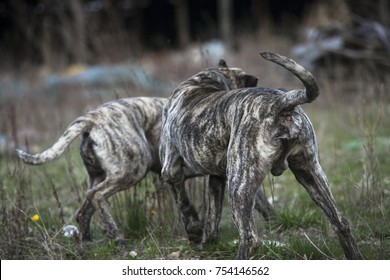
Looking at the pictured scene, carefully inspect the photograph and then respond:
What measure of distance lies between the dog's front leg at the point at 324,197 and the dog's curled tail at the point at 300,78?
44cm

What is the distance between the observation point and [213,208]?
4203 mm

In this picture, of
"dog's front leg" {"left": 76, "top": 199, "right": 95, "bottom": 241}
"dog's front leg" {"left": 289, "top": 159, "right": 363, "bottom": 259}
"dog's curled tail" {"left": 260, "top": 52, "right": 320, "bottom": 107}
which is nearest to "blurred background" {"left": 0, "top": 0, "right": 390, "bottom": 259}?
"dog's front leg" {"left": 76, "top": 199, "right": 95, "bottom": 241}

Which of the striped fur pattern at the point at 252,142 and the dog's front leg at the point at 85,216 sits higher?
the striped fur pattern at the point at 252,142

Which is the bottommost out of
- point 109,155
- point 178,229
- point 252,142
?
point 178,229

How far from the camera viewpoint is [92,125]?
187 inches

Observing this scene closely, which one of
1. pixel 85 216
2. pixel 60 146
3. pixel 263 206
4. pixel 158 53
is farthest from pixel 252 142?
pixel 158 53

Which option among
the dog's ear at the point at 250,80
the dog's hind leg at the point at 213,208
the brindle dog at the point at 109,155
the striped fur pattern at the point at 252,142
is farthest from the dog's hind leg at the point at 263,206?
the striped fur pattern at the point at 252,142

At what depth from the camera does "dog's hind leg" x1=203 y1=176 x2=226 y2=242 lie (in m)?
4.18

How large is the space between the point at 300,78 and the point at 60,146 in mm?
2281

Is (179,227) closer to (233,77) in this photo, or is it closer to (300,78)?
(233,77)

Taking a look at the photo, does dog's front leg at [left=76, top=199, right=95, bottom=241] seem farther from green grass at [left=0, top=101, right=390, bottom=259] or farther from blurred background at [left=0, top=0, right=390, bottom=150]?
blurred background at [left=0, top=0, right=390, bottom=150]

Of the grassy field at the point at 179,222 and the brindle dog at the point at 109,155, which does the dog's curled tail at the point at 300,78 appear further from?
the brindle dog at the point at 109,155

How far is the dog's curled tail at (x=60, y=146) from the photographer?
4.25 metres
